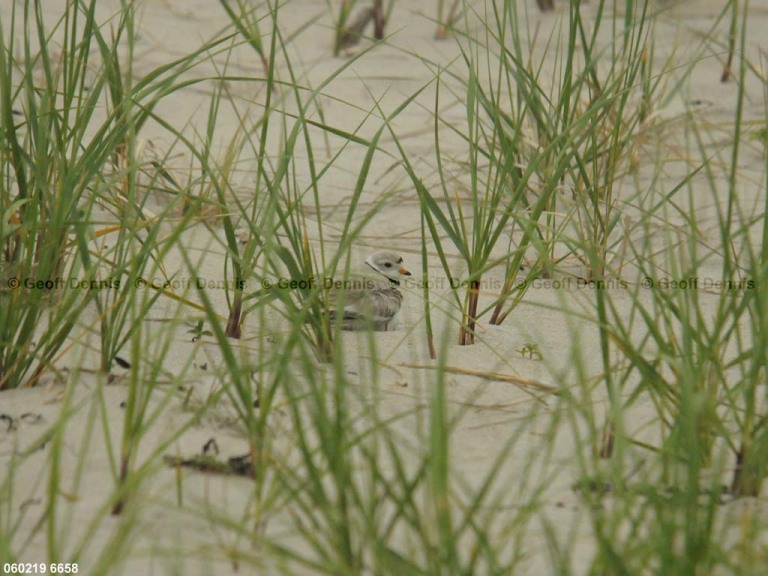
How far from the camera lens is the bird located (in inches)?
124

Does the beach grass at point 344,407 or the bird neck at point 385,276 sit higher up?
the bird neck at point 385,276

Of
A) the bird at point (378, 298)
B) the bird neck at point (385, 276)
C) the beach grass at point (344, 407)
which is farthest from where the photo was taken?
the bird neck at point (385, 276)

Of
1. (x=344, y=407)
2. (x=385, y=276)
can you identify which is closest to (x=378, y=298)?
(x=385, y=276)

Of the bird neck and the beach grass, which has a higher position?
the bird neck

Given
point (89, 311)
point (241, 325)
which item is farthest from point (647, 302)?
point (89, 311)

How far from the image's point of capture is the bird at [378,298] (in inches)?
124

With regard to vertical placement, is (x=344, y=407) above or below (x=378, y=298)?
below

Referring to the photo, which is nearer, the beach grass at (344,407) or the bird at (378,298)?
the beach grass at (344,407)

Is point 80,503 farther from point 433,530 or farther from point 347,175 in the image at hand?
point 347,175

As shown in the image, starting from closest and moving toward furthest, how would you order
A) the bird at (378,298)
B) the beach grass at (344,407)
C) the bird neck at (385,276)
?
the beach grass at (344,407)
the bird at (378,298)
the bird neck at (385,276)

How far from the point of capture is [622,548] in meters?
1.71

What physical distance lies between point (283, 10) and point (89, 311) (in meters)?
3.34

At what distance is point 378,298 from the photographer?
3301 mm

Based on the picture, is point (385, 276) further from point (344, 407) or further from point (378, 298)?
point (344, 407)
